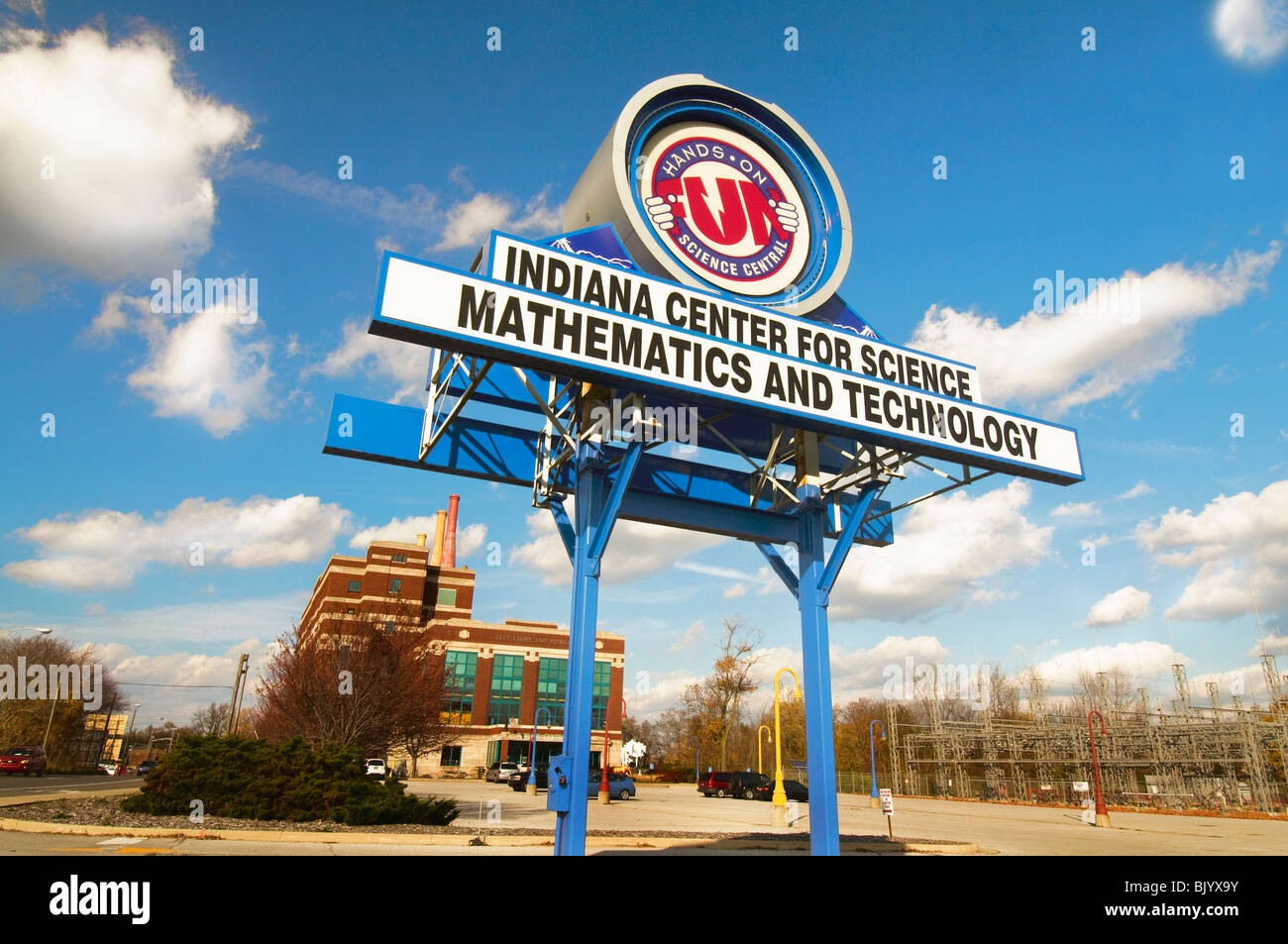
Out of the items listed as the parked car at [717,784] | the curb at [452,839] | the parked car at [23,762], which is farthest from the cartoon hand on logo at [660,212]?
the parked car at [23,762]

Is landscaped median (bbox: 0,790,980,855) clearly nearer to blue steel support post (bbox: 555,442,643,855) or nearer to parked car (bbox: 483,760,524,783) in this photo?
blue steel support post (bbox: 555,442,643,855)

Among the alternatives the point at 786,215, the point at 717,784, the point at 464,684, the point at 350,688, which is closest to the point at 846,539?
the point at 786,215

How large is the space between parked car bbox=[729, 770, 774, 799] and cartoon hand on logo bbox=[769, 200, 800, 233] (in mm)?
33911

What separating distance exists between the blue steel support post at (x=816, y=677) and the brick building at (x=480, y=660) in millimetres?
53227

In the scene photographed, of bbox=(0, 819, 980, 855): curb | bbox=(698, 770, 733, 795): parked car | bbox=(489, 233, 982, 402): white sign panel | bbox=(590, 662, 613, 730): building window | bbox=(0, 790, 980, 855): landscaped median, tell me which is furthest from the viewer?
bbox=(590, 662, 613, 730): building window

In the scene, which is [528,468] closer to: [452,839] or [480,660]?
[452,839]

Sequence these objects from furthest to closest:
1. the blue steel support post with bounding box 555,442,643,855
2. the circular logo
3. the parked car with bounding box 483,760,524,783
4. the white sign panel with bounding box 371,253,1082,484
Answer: the parked car with bounding box 483,760,524,783 → the circular logo → the blue steel support post with bounding box 555,442,643,855 → the white sign panel with bounding box 371,253,1082,484

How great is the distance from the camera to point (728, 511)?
14.1 m

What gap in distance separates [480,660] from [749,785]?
31.4m

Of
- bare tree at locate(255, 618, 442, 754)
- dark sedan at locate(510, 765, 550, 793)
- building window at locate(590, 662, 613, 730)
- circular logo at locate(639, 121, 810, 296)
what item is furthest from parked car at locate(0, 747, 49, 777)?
building window at locate(590, 662, 613, 730)

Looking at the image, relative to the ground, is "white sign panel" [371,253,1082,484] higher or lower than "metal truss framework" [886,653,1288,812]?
higher

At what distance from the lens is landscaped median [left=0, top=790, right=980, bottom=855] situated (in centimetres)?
1196

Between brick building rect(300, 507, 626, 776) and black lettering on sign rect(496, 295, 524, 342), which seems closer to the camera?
black lettering on sign rect(496, 295, 524, 342)
